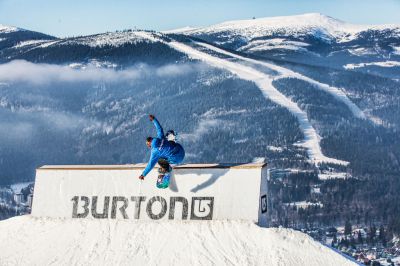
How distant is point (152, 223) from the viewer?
27.2 m

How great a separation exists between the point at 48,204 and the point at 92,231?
3.51 meters

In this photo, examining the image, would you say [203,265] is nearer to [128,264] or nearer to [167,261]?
[167,261]

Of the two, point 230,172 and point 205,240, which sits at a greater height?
point 230,172

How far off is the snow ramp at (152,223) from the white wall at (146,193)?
0.04 metres

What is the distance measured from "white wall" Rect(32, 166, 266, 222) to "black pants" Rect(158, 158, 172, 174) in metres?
0.69

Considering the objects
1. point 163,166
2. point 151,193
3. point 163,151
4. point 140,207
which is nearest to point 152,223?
point 140,207

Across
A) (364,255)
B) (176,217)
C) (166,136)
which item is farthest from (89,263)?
(364,255)

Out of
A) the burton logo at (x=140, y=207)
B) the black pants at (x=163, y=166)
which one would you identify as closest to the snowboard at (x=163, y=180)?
the black pants at (x=163, y=166)

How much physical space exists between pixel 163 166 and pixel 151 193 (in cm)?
172

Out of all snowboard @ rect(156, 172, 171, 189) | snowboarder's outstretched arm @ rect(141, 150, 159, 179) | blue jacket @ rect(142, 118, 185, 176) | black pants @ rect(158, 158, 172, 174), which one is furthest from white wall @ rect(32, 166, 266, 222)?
snowboarder's outstretched arm @ rect(141, 150, 159, 179)

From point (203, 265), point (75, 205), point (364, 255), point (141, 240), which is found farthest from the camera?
point (364, 255)

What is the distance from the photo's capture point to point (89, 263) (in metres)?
24.9

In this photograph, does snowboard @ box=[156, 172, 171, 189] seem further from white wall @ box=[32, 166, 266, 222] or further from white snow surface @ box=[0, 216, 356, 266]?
white snow surface @ box=[0, 216, 356, 266]

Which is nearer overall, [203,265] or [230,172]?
[203,265]
